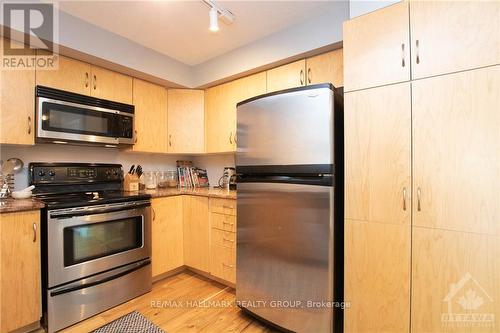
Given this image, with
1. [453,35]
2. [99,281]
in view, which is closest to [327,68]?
[453,35]

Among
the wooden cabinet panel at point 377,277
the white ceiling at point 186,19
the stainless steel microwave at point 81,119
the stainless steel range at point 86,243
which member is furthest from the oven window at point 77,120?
the wooden cabinet panel at point 377,277

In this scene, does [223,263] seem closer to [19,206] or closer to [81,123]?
[19,206]

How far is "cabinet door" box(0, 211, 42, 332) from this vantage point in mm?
1521

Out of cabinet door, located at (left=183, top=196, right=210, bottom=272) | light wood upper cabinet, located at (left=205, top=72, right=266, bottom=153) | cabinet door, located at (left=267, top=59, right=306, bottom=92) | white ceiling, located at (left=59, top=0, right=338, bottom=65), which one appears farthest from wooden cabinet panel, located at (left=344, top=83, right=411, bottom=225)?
cabinet door, located at (left=183, top=196, right=210, bottom=272)

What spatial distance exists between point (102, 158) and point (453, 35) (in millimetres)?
2975

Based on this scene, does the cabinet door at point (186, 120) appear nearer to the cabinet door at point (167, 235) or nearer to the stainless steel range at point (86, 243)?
the cabinet door at point (167, 235)

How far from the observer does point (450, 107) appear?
115 cm

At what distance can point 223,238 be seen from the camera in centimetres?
229

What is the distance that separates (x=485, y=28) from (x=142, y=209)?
2.61m

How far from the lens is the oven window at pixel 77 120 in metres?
1.92

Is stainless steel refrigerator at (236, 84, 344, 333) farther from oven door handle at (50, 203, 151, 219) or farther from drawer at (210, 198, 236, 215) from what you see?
oven door handle at (50, 203, 151, 219)

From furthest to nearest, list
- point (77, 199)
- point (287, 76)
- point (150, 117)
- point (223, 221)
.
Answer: point (150, 117) < point (223, 221) < point (287, 76) < point (77, 199)

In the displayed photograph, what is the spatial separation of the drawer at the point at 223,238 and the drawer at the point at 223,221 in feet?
0.13

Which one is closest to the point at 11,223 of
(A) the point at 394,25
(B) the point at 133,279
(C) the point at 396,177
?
(B) the point at 133,279
